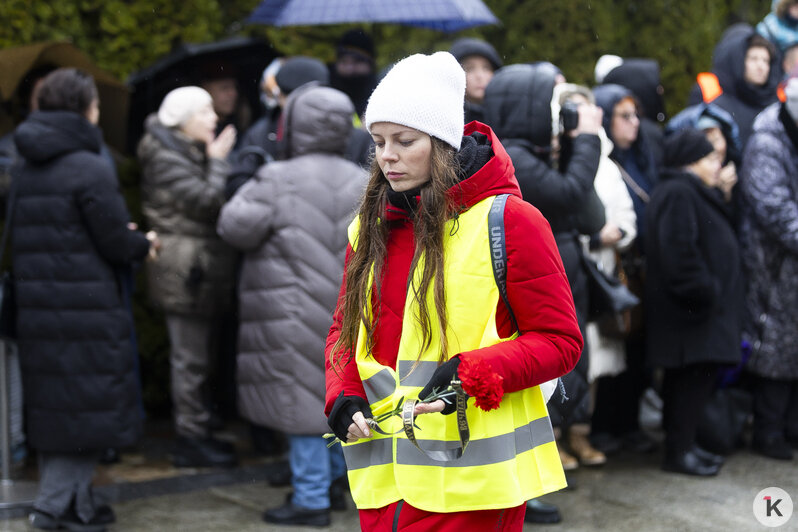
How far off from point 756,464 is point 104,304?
3.89m

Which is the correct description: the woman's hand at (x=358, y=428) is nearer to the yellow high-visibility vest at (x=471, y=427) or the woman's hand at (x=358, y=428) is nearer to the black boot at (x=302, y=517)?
the yellow high-visibility vest at (x=471, y=427)

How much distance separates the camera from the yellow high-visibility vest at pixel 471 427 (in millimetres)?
2568

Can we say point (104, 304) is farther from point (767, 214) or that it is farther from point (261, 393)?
point (767, 214)

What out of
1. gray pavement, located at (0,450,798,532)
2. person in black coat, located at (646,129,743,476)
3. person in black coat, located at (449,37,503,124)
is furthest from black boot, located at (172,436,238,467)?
person in black coat, located at (449,37,503,124)

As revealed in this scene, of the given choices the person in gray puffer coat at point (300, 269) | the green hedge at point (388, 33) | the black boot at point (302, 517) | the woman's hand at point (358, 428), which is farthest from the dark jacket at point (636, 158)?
the woman's hand at point (358, 428)

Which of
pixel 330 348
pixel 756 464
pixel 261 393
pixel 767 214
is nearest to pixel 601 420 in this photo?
pixel 756 464

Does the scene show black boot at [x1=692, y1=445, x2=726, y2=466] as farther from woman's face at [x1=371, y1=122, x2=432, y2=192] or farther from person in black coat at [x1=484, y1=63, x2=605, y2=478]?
woman's face at [x1=371, y1=122, x2=432, y2=192]

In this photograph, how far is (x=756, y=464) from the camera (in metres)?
6.29

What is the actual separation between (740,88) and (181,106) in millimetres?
3978

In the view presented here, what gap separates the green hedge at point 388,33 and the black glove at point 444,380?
14.4ft

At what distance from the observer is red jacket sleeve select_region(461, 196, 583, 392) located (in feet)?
8.35

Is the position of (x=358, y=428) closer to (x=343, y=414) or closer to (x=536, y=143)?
(x=343, y=414)

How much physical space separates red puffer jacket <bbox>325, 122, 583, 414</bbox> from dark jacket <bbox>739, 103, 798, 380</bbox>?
13.4 ft

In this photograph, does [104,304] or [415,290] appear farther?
[104,304]
